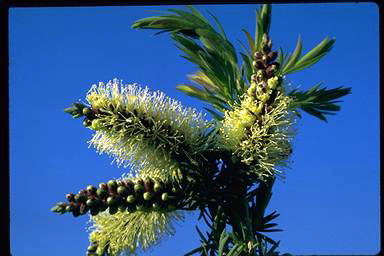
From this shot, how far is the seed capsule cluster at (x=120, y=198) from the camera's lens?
1.15 meters

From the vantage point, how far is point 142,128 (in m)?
1.17

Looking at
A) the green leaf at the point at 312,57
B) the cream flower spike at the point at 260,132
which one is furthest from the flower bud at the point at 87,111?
the green leaf at the point at 312,57

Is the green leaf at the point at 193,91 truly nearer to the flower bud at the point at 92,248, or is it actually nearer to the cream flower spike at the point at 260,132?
the cream flower spike at the point at 260,132

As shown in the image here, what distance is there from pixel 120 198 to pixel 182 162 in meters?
0.15

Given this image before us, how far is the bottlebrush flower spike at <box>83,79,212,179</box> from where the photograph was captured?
46.3 inches

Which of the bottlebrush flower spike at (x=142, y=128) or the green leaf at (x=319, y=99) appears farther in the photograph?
the green leaf at (x=319, y=99)

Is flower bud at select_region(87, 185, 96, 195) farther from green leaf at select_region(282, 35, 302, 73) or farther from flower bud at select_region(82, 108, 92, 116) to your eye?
green leaf at select_region(282, 35, 302, 73)

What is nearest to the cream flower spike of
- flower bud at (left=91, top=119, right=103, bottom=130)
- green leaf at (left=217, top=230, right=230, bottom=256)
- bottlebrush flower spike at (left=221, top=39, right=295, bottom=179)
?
bottlebrush flower spike at (left=221, top=39, right=295, bottom=179)

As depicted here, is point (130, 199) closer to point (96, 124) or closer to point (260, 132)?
point (96, 124)

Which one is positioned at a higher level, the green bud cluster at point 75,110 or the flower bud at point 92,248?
the green bud cluster at point 75,110

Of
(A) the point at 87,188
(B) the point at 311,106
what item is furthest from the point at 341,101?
(A) the point at 87,188

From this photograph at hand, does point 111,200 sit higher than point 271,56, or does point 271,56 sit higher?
point 271,56

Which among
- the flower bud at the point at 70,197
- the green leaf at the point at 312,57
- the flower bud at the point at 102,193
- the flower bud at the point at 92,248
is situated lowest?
the flower bud at the point at 92,248

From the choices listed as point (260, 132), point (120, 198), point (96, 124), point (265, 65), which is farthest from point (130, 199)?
point (265, 65)
